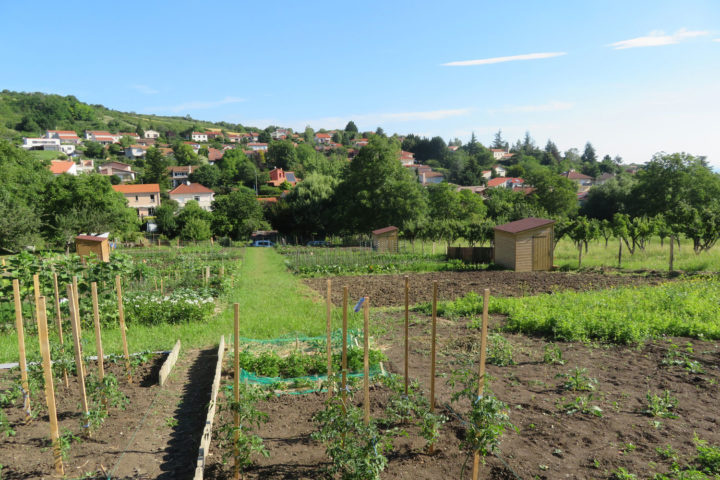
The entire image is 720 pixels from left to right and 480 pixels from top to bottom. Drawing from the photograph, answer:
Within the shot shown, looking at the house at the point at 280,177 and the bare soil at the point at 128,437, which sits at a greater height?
the house at the point at 280,177

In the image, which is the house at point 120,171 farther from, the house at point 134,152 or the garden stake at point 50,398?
the garden stake at point 50,398

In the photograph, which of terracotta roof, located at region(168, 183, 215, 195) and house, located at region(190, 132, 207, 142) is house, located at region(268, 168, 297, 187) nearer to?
terracotta roof, located at region(168, 183, 215, 195)

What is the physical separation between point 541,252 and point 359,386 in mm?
14812

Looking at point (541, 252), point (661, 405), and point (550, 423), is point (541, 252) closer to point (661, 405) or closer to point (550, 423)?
point (661, 405)

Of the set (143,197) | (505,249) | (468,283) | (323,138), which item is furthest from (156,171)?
(323,138)

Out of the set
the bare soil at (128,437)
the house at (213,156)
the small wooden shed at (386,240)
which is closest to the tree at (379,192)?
the small wooden shed at (386,240)

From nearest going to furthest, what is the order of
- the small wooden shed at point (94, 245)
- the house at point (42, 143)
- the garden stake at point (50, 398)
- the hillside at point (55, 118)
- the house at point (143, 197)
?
1. the garden stake at point (50, 398)
2. the small wooden shed at point (94, 245)
3. the house at point (143, 197)
4. the house at point (42, 143)
5. the hillside at point (55, 118)

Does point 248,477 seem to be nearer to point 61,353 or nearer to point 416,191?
point 61,353

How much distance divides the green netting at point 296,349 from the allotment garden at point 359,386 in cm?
4

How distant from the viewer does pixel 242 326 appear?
9297mm

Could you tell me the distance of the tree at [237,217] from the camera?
39.6m

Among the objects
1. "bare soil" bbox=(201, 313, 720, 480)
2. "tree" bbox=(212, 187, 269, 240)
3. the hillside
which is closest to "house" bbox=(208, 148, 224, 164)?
the hillside

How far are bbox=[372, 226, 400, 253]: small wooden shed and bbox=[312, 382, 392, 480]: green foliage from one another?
69.6 ft

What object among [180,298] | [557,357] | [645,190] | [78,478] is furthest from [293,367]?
[645,190]
